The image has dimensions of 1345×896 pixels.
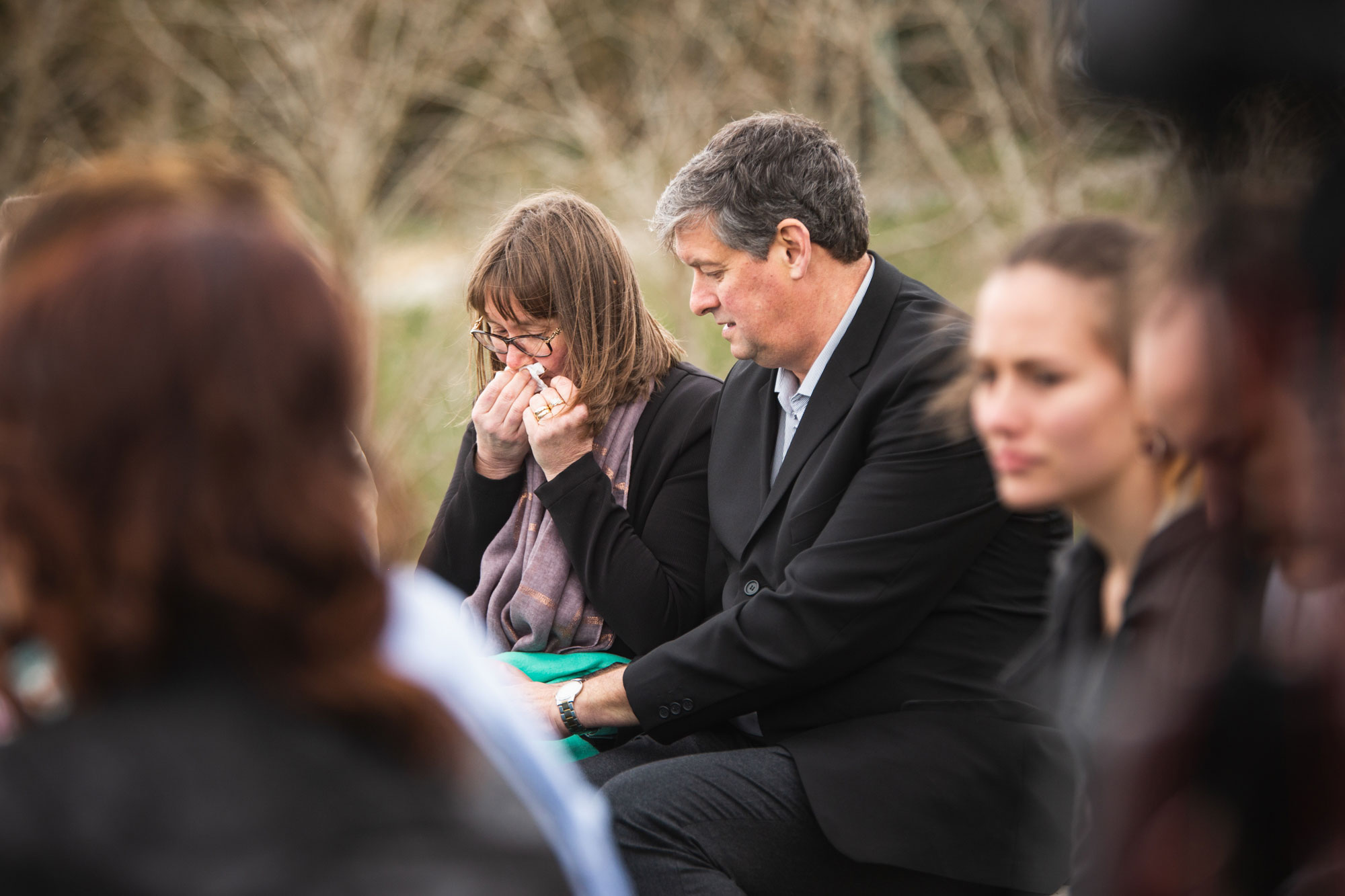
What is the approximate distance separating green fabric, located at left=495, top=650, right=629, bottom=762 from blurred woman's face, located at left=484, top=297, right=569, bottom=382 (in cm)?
58

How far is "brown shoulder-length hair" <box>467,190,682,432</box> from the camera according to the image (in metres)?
2.44

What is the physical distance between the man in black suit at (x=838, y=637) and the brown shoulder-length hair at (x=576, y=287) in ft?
0.85

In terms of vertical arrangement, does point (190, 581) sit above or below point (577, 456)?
above

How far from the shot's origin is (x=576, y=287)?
2.45 metres

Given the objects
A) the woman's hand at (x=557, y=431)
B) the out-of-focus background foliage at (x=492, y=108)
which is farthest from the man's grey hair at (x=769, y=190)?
the out-of-focus background foliage at (x=492, y=108)

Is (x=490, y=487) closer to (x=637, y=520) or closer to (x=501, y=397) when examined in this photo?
(x=501, y=397)

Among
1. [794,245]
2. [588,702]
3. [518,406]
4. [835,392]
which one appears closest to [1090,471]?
[835,392]

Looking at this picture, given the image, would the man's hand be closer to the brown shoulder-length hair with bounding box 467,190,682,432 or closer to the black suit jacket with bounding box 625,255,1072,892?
the black suit jacket with bounding box 625,255,1072,892

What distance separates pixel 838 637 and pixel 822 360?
55cm

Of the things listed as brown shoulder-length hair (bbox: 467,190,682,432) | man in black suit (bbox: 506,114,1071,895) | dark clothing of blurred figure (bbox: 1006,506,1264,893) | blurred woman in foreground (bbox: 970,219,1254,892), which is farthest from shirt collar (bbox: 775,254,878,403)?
dark clothing of blurred figure (bbox: 1006,506,1264,893)

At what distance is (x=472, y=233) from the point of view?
19.9 feet

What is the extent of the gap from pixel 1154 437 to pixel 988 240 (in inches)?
175

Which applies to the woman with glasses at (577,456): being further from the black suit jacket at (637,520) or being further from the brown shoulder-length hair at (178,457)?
the brown shoulder-length hair at (178,457)

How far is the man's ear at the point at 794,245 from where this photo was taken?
7.35 ft
